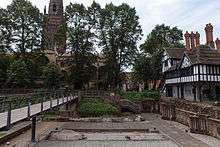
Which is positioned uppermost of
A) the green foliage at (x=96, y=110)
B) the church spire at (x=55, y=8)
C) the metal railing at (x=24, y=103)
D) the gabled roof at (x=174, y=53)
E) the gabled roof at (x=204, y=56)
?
the church spire at (x=55, y=8)

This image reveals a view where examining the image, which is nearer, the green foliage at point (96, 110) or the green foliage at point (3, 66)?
the green foliage at point (96, 110)

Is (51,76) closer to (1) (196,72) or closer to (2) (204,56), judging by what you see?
(1) (196,72)

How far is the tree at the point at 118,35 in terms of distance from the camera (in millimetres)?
51469

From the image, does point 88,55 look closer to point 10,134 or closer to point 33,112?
point 10,134

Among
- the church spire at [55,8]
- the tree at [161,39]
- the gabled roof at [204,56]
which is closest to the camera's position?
the gabled roof at [204,56]

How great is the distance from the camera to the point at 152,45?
182 ft

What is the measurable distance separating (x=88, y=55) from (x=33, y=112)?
33.1 meters

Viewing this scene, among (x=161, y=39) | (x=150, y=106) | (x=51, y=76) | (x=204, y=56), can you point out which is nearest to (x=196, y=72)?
(x=204, y=56)

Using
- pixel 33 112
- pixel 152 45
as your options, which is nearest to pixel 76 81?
pixel 152 45

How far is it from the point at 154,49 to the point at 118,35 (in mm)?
7934

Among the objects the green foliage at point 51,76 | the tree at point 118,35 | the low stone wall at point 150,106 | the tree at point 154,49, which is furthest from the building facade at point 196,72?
the green foliage at point 51,76

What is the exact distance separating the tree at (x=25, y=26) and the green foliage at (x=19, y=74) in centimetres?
440

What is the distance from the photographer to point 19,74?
4503 cm

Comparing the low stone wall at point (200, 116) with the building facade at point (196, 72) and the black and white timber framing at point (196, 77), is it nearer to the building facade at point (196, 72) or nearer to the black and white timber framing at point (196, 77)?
the black and white timber framing at point (196, 77)
